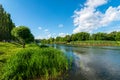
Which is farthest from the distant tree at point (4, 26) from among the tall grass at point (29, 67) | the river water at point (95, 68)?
the tall grass at point (29, 67)

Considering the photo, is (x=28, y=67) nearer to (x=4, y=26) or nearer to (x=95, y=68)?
(x=95, y=68)

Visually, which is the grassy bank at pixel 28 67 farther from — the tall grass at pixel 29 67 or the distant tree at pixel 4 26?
the distant tree at pixel 4 26

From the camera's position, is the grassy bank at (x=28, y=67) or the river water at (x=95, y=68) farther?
the river water at (x=95, y=68)

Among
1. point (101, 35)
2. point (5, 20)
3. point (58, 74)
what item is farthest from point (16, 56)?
point (101, 35)

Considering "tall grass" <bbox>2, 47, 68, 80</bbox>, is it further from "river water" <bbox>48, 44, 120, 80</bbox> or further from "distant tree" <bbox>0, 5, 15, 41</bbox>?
"distant tree" <bbox>0, 5, 15, 41</bbox>

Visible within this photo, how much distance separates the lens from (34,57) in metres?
14.8

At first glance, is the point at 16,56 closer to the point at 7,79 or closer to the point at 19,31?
the point at 7,79

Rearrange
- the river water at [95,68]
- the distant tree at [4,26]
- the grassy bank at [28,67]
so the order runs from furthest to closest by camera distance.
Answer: the distant tree at [4,26] → the river water at [95,68] → the grassy bank at [28,67]

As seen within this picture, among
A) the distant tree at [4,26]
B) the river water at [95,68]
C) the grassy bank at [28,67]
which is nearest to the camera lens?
the grassy bank at [28,67]

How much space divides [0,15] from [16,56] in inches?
2338

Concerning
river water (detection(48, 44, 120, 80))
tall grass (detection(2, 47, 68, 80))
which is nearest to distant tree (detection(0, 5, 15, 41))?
river water (detection(48, 44, 120, 80))

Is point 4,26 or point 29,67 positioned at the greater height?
point 4,26

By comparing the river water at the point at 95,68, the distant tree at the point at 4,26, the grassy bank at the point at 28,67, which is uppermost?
the distant tree at the point at 4,26

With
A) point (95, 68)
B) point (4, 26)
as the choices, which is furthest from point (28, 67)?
point (4, 26)
